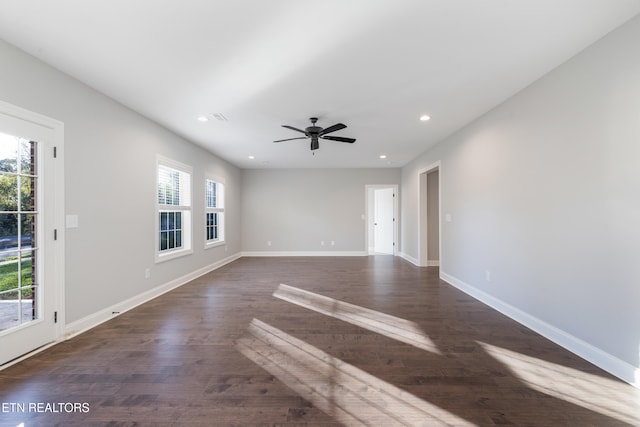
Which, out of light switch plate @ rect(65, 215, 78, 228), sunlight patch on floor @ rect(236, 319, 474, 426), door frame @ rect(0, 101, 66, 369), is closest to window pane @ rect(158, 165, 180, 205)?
light switch plate @ rect(65, 215, 78, 228)

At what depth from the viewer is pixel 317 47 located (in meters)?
2.13

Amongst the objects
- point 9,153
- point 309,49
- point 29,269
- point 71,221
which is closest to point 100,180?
point 71,221

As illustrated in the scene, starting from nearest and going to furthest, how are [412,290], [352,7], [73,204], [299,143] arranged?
[352,7], [73,204], [412,290], [299,143]

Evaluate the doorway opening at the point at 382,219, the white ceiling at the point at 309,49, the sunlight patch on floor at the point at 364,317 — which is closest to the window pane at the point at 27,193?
the white ceiling at the point at 309,49

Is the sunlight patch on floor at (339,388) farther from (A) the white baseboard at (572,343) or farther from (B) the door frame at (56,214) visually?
(B) the door frame at (56,214)

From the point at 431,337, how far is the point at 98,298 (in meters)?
3.61

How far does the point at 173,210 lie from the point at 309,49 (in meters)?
3.54

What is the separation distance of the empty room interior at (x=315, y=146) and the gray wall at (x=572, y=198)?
0.7 inches

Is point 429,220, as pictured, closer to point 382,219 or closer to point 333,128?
point 382,219

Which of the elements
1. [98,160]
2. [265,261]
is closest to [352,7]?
[98,160]

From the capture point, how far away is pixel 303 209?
7746 mm

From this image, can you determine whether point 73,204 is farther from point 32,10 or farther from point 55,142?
point 32,10

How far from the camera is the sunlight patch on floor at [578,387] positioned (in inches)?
63.8

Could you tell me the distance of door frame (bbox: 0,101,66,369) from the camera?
7.75 feet
